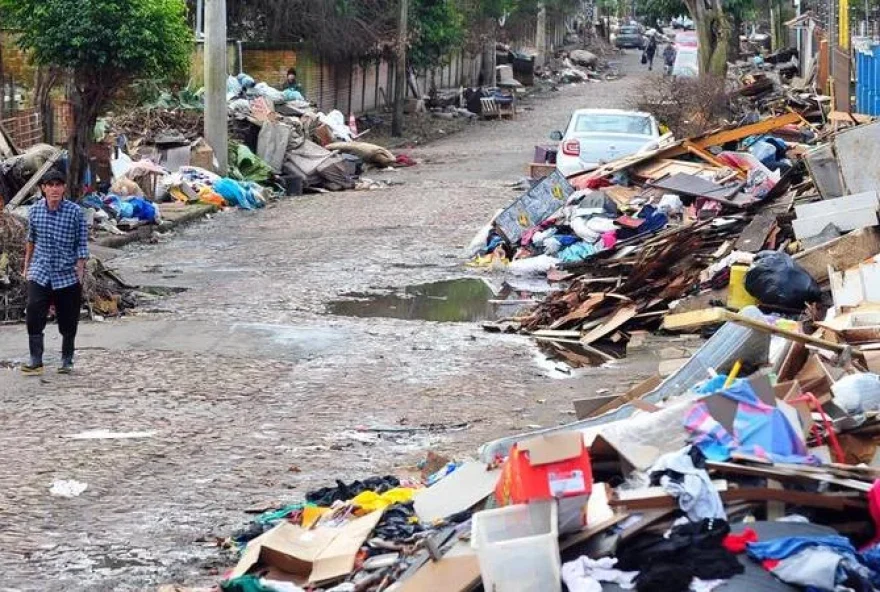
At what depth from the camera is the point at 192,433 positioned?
402 inches

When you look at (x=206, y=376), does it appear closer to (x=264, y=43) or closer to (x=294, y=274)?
(x=294, y=274)

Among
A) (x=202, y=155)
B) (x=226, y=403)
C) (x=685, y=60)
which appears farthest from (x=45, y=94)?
(x=685, y=60)

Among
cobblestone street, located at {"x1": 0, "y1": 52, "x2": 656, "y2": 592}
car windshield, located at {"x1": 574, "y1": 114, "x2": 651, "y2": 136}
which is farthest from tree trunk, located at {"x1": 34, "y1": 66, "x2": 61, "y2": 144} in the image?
car windshield, located at {"x1": 574, "y1": 114, "x2": 651, "y2": 136}

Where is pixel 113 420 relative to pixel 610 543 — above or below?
below

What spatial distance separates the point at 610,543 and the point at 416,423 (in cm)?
474

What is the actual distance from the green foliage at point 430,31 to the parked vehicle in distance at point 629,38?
178ft

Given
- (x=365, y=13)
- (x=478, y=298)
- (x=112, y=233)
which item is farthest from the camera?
(x=365, y=13)

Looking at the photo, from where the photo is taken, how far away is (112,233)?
21.5 meters

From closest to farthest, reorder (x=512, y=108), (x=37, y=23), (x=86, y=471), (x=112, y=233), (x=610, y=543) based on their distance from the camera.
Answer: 1. (x=610, y=543)
2. (x=86, y=471)
3. (x=112, y=233)
4. (x=37, y=23)
5. (x=512, y=108)

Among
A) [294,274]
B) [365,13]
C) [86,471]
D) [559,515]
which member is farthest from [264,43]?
[559,515]

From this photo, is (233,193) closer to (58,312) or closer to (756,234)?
(756,234)

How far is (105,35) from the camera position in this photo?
75.7 feet

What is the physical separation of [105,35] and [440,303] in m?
9.50

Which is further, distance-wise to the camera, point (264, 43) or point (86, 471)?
point (264, 43)
